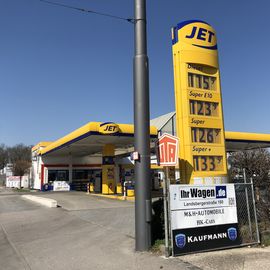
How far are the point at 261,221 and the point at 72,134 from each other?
728 inches

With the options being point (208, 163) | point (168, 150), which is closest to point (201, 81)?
point (208, 163)

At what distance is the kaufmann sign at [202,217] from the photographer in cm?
718

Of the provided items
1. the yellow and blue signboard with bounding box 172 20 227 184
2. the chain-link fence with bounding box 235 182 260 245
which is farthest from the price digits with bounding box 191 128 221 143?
the chain-link fence with bounding box 235 182 260 245

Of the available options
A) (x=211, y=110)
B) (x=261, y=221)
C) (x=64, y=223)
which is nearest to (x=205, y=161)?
(x=211, y=110)

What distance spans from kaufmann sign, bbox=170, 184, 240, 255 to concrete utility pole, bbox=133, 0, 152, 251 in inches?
27.7

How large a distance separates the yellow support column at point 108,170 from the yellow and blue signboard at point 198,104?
18.7 metres

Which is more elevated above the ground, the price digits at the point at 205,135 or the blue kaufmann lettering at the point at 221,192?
the price digits at the point at 205,135

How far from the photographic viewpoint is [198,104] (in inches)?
399

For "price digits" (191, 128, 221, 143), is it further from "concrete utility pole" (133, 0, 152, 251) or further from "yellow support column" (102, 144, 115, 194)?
"yellow support column" (102, 144, 115, 194)

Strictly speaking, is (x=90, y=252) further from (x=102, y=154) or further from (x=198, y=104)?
(x=102, y=154)

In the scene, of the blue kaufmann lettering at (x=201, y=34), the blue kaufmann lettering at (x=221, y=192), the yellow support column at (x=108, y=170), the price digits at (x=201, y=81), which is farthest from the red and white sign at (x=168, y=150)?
the yellow support column at (x=108, y=170)

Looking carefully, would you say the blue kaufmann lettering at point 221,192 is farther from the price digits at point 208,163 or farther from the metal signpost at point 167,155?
the price digits at point 208,163

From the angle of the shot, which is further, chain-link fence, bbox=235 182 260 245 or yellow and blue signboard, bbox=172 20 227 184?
yellow and blue signboard, bbox=172 20 227 184

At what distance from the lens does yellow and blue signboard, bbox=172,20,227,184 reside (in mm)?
9664
